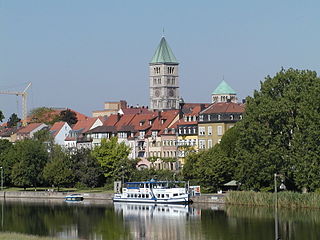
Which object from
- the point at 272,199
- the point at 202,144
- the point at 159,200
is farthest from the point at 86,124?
the point at 272,199

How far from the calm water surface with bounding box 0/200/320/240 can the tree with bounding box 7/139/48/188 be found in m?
24.9

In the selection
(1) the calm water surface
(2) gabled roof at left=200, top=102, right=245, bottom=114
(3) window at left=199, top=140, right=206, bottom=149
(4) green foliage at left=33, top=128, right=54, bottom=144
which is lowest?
(1) the calm water surface

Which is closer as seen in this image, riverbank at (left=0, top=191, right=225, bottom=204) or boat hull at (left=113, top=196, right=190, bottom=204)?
riverbank at (left=0, top=191, right=225, bottom=204)

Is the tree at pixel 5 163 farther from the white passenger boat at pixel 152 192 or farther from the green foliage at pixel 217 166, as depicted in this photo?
the green foliage at pixel 217 166

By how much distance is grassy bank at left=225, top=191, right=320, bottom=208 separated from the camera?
92.6 metres

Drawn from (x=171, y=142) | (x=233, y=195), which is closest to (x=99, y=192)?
(x=171, y=142)

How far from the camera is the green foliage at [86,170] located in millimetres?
A: 131375

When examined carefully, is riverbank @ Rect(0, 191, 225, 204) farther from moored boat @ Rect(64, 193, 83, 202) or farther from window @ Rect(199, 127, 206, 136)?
window @ Rect(199, 127, 206, 136)

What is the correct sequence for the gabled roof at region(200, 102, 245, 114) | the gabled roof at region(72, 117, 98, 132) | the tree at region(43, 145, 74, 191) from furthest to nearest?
1. the gabled roof at region(72, 117, 98, 132)
2. the gabled roof at region(200, 102, 245, 114)
3. the tree at region(43, 145, 74, 191)

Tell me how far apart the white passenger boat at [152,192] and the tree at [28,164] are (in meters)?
20.1

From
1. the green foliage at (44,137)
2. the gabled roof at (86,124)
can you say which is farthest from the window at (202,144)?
the gabled roof at (86,124)

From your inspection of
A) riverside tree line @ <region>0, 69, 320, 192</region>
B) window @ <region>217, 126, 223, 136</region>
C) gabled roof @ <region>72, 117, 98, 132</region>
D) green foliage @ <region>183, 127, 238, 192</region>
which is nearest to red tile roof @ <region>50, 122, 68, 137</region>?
gabled roof @ <region>72, 117, 98, 132</region>

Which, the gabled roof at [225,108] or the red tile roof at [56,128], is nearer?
the gabled roof at [225,108]

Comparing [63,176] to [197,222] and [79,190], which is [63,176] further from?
[197,222]
